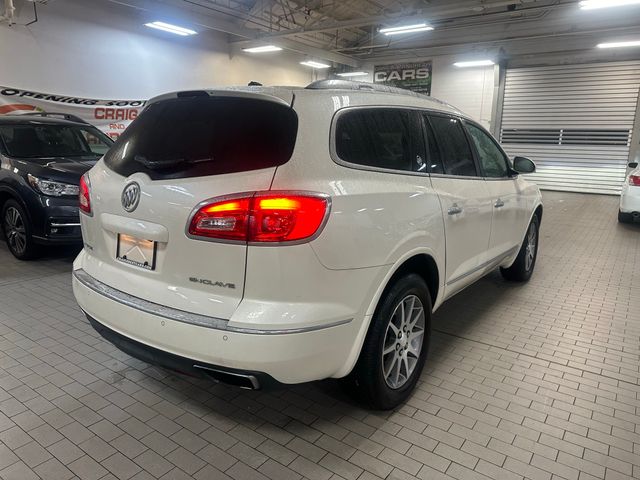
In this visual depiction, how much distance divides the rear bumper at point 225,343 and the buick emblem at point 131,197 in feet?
1.32

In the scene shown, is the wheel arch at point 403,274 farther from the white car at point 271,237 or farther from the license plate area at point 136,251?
the license plate area at point 136,251

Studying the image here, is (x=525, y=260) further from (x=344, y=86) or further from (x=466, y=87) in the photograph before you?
(x=466, y=87)

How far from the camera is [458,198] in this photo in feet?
9.23

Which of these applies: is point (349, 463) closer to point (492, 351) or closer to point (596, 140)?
point (492, 351)

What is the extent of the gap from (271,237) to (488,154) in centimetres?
251

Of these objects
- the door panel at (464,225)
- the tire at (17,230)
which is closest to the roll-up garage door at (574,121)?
the door panel at (464,225)

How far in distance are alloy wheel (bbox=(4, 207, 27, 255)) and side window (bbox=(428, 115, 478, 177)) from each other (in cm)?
444

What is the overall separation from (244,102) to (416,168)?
1007 millimetres

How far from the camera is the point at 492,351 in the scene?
3219 mm

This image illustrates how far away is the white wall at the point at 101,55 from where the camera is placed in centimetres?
871

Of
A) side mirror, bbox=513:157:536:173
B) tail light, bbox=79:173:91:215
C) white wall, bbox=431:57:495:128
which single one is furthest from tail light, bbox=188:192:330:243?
white wall, bbox=431:57:495:128

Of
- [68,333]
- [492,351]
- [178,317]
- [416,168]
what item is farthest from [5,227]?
[492,351]

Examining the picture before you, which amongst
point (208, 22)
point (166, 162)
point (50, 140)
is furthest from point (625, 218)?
point (208, 22)

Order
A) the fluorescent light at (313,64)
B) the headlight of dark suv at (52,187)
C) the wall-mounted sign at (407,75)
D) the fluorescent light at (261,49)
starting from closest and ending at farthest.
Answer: the headlight of dark suv at (52,187) → the fluorescent light at (261,49) → the wall-mounted sign at (407,75) → the fluorescent light at (313,64)
